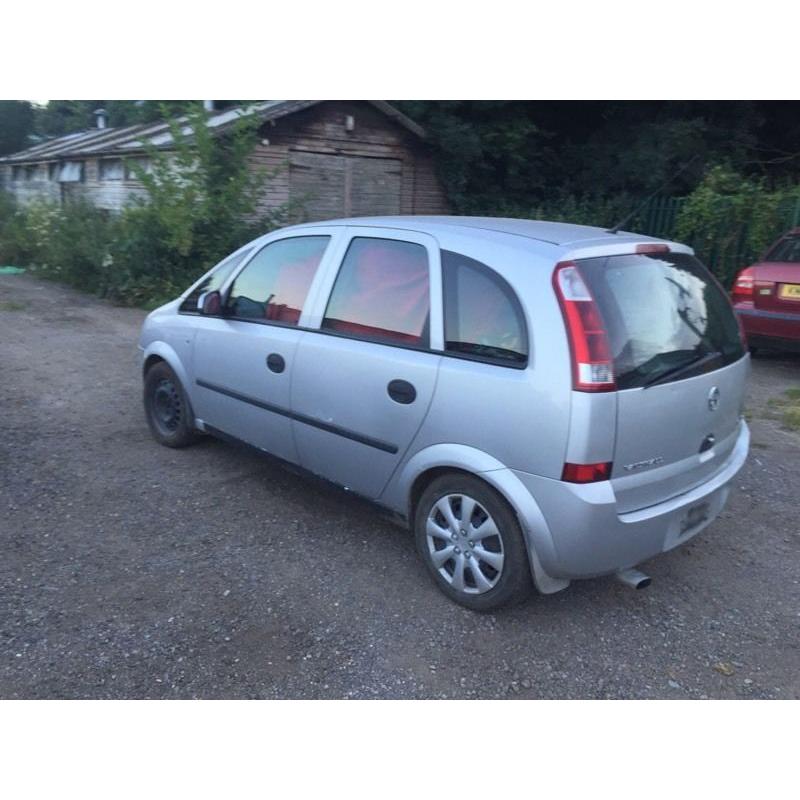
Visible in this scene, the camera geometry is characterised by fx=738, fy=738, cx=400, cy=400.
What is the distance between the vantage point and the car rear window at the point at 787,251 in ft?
25.5

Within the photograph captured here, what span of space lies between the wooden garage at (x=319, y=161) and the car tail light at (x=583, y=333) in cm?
1000

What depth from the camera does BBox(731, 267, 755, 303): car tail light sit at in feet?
26.0

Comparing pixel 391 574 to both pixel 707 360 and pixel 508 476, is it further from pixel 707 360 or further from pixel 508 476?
pixel 707 360

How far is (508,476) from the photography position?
308cm

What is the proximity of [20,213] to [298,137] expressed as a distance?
714 centimetres

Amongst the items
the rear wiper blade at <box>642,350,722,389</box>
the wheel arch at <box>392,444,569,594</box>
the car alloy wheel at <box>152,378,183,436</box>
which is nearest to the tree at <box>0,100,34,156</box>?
the car alloy wheel at <box>152,378,183,436</box>

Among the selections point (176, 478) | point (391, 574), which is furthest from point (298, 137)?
point (391, 574)

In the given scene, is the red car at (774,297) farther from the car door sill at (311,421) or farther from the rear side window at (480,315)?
the car door sill at (311,421)

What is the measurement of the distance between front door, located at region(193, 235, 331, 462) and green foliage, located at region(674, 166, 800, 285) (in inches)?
330

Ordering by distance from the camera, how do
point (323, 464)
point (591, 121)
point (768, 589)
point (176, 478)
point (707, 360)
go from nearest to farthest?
point (707, 360) < point (768, 589) < point (323, 464) < point (176, 478) < point (591, 121)

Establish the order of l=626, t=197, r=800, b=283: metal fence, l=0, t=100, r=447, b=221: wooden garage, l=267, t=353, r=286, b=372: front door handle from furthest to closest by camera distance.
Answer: l=0, t=100, r=447, b=221: wooden garage
l=626, t=197, r=800, b=283: metal fence
l=267, t=353, r=286, b=372: front door handle

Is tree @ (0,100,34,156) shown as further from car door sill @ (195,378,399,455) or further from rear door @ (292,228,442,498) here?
rear door @ (292,228,442,498)

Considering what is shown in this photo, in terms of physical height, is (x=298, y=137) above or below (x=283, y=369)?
above

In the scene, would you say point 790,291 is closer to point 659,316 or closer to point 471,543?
point 659,316
